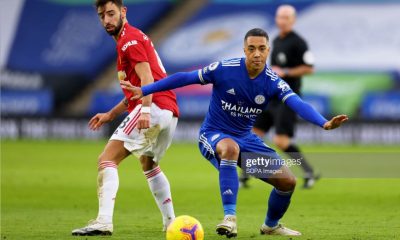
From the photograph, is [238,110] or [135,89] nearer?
[135,89]

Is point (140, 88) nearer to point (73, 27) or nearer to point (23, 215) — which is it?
point (23, 215)

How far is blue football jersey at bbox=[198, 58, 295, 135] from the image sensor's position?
751 cm

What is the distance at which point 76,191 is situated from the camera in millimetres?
12383

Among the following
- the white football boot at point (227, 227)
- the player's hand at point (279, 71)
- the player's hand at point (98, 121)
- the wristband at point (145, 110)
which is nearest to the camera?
→ the white football boot at point (227, 227)

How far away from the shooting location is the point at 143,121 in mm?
7586

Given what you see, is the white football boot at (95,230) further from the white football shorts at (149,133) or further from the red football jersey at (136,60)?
the red football jersey at (136,60)

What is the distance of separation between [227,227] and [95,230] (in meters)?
1.25

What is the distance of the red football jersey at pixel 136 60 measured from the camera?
7.83m

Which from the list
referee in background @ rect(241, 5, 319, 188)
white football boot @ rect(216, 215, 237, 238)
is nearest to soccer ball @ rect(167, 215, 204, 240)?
white football boot @ rect(216, 215, 237, 238)

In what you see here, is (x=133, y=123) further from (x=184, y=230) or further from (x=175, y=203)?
(x=175, y=203)

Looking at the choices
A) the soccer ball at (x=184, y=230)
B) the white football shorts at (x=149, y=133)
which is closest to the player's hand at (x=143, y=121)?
the white football shorts at (x=149, y=133)

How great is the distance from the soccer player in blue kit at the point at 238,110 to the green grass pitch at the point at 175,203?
1.33ft

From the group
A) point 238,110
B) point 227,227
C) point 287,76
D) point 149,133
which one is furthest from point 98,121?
point 287,76

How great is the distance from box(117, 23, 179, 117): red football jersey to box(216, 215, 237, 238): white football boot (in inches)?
56.8
